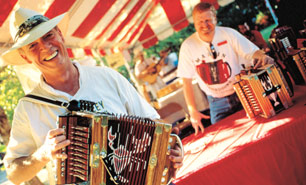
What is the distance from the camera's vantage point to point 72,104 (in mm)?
1556

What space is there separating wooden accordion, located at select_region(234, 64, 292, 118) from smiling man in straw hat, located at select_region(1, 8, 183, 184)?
3.64 ft

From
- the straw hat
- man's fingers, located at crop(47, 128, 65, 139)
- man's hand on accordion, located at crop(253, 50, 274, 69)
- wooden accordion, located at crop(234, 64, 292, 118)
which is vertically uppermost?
the straw hat

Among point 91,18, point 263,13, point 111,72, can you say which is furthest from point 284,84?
point 263,13

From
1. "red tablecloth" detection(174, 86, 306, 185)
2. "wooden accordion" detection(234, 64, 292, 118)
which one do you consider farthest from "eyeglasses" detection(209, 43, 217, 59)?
"red tablecloth" detection(174, 86, 306, 185)

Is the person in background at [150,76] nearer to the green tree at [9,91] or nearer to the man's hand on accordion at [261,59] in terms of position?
the green tree at [9,91]

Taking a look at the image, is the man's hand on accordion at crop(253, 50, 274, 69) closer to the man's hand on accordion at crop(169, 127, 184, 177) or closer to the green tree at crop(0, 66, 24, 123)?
the man's hand on accordion at crop(169, 127, 184, 177)

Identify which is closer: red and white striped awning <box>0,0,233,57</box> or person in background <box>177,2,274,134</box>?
person in background <box>177,2,274,134</box>

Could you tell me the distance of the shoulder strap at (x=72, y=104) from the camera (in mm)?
1551

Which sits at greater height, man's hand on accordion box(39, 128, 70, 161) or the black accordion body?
man's hand on accordion box(39, 128, 70, 161)

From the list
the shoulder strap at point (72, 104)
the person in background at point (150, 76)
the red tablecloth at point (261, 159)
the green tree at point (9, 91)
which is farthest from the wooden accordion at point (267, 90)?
the green tree at point (9, 91)

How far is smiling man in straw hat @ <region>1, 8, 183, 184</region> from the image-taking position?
5.33 ft

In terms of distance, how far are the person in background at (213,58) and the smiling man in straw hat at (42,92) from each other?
1.32 metres

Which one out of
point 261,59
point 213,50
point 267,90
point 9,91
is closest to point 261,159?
point 267,90

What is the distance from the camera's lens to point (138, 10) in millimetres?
6512
